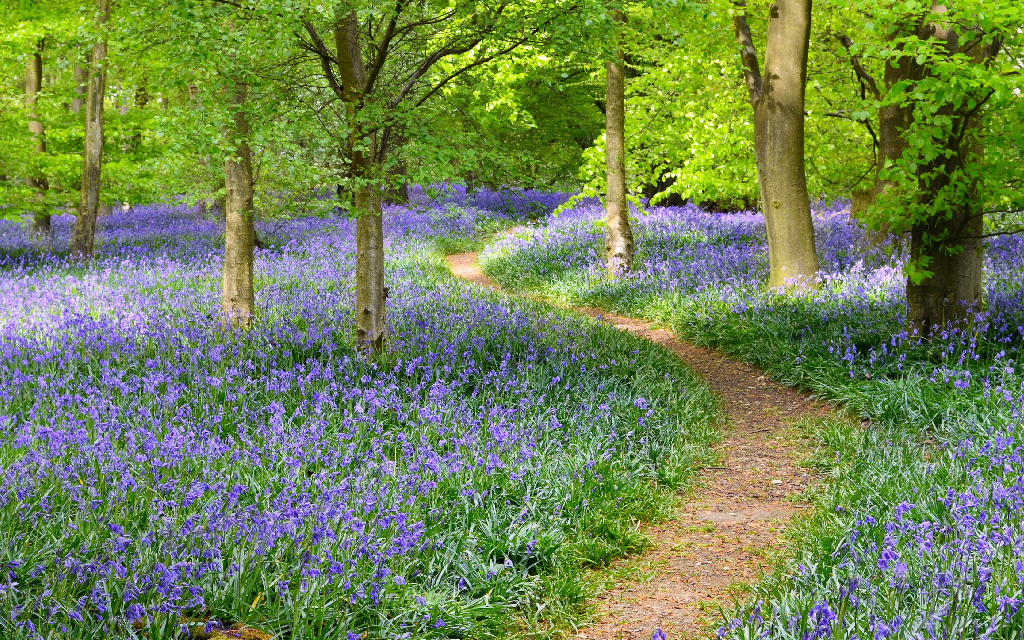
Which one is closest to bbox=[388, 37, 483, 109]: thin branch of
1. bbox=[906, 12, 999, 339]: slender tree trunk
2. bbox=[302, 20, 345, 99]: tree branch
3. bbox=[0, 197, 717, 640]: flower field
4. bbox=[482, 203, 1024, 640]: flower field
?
bbox=[302, 20, 345, 99]: tree branch

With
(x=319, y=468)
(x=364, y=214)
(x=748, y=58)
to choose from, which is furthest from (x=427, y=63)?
(x=748, y=58)

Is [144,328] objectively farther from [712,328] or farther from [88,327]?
[712,328]

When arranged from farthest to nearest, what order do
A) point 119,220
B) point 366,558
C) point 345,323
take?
point 119,220
point 345,323
point 366,558

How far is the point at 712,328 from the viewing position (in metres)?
9.97

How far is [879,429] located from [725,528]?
6.80ft

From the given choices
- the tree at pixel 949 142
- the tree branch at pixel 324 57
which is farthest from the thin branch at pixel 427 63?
the tree at pixel 949 142

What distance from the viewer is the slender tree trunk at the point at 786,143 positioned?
34.1 ft

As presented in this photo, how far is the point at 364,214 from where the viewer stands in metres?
7.11

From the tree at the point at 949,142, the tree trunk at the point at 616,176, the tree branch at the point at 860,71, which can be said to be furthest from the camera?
the tree trunk at the point at 616,176

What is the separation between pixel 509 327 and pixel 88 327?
4.53 meters

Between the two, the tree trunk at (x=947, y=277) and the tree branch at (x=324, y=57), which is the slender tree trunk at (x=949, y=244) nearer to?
the tree trunk at (x=947, y=277)

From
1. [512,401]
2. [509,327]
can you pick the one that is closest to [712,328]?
[509,327]

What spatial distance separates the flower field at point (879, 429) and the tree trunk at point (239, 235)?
568 cm

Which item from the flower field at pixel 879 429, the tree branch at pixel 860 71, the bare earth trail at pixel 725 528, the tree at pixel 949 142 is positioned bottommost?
the bare earth trail at pixel 725 528
